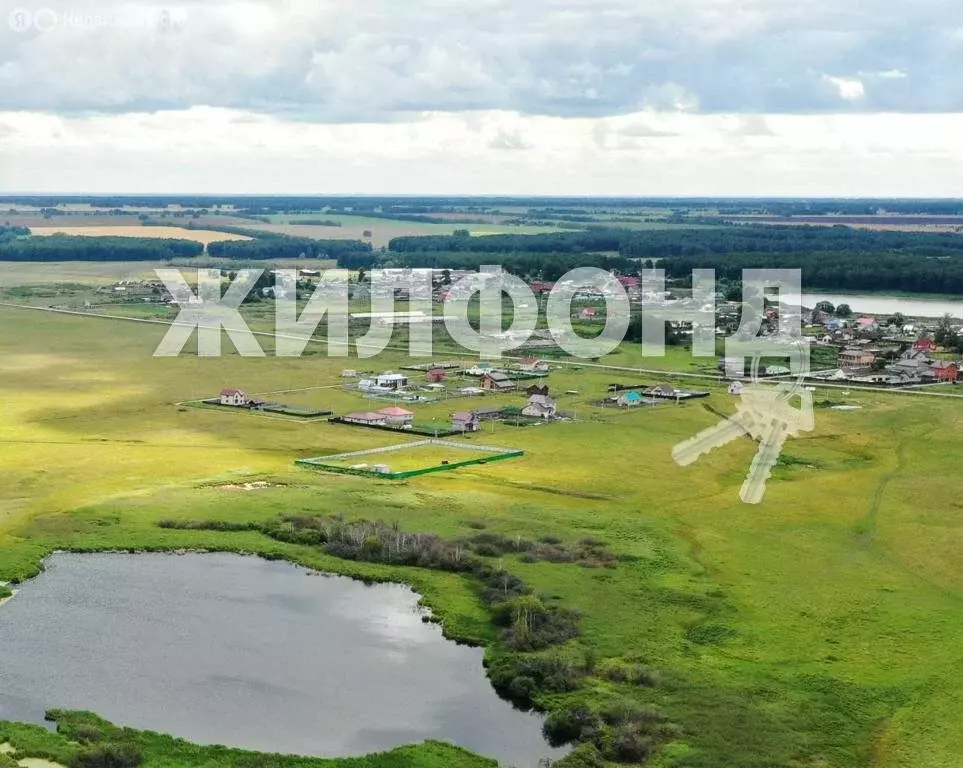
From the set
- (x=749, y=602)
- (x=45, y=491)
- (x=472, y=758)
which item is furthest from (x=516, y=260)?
(x=472, y=758)

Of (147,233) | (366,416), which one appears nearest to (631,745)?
(366,416)

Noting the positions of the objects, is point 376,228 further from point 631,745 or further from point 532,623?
point 631,745

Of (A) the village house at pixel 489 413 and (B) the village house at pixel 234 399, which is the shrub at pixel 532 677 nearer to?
(A) the village house at pixel 489 413

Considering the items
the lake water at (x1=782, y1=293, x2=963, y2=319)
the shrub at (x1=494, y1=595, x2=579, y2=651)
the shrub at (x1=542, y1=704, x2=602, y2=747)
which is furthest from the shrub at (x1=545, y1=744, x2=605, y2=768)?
the lake water at (x1=782, y1=293, x2=963, y2=319)

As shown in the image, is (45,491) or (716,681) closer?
(716,681)

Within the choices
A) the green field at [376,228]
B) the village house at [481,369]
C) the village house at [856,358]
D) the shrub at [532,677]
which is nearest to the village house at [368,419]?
the village house at [481,369]

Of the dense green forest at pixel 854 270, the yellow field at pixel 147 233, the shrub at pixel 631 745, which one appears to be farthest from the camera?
the yellow field at pixel 147 233

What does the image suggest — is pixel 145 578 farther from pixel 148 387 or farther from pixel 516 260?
pixel 516 260
